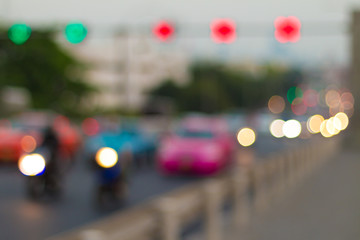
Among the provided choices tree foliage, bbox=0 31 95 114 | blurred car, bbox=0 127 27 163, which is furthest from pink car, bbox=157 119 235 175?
tree foliage, bbox=0 31 95 114

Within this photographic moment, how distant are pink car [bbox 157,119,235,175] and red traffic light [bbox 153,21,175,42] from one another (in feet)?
10.1

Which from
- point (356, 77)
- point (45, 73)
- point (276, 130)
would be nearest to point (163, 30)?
point (356, 77)

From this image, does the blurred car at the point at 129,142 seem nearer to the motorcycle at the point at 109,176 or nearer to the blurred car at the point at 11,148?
the blurred car at the point at 11,148

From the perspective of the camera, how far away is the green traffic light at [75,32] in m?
23.9

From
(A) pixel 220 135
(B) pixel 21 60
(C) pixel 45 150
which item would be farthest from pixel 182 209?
(B) pixel 21 60

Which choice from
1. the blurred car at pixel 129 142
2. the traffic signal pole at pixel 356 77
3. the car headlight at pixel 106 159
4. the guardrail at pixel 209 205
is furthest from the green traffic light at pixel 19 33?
the traffic signal pole at pixel 356 77

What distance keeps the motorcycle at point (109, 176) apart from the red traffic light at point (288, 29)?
11774 mm

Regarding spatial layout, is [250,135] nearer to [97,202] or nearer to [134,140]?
[134,140]

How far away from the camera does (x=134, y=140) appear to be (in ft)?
81.6

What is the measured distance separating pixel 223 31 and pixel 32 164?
451 inches

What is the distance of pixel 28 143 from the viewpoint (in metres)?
22.7

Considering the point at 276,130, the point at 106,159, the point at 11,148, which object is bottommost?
the point at 276,130

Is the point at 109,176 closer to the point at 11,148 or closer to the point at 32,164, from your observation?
the point at 32,164

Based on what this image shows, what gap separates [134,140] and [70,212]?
1240cm
